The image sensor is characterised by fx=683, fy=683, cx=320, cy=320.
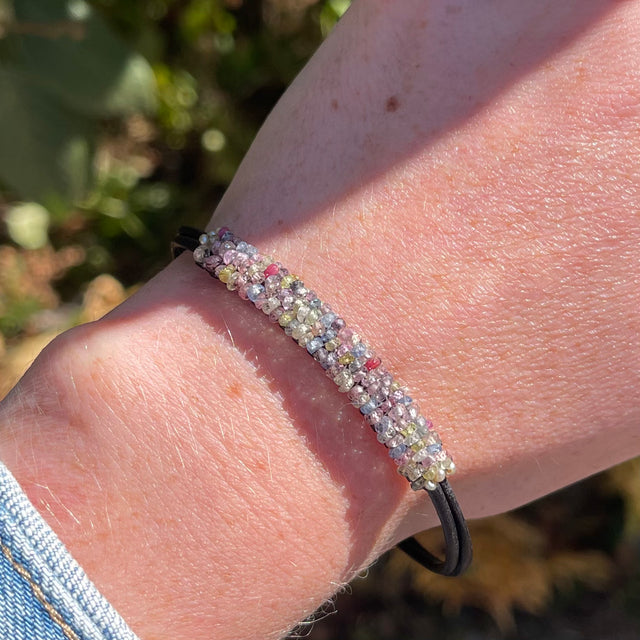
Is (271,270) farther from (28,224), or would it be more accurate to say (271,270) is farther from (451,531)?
(28,224)

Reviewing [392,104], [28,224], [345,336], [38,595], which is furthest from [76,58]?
[38,595]

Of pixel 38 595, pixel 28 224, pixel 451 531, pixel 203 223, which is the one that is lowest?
pixel 451 531

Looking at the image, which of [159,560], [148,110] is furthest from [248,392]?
[148,110]

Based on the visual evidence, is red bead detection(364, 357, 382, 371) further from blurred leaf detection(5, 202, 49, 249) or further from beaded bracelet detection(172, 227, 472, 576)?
blurred leaf detection(5, 202, 49, 249)

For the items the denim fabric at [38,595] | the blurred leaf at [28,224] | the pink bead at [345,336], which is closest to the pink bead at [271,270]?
the pink bead at [345,336]

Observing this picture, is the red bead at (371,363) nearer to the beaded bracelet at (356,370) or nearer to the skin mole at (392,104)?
the beaded bracelet at (356,370)

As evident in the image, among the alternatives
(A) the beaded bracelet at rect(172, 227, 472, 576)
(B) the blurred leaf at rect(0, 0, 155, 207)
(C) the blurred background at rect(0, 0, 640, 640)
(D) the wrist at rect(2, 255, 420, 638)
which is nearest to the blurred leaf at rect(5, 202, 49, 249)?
(C) the blurred background at rect(0, 0, 640, 640)

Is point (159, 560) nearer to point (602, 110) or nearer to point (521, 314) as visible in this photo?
point (521, 314)
